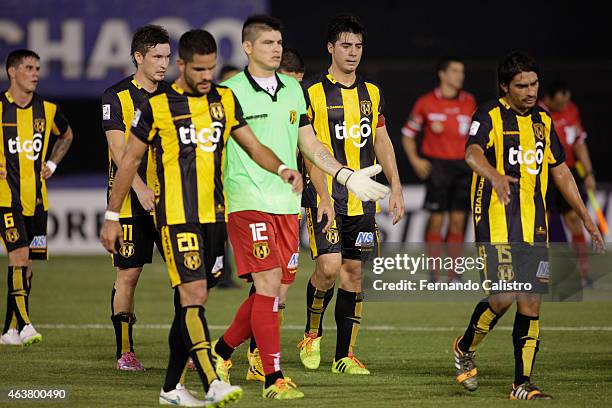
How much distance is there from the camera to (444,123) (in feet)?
50.9

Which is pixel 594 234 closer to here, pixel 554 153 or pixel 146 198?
pixel 554 153

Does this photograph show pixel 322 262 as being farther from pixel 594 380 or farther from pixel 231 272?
pixel 231 272

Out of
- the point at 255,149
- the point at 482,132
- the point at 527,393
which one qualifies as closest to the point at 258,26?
the point at 255,149

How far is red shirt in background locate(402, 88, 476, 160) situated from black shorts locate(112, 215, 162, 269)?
7183mm

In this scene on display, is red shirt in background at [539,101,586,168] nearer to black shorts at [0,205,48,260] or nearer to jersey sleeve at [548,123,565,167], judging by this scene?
black shorts at [0,205,48,260]

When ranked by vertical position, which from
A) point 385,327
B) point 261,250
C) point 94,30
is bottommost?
point 385,327

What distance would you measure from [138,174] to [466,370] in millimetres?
2665

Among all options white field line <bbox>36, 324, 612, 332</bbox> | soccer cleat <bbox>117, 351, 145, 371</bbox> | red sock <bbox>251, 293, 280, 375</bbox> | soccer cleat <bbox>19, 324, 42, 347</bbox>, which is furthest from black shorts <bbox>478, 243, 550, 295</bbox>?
soccer cleat <bbox>19, 324, 42, 347</bbox>

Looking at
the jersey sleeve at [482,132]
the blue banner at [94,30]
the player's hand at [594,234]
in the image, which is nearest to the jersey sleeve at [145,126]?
the jersey sleeve at [482,132]

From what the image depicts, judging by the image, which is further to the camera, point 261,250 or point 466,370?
point 466,370

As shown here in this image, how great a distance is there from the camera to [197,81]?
698 centimetres

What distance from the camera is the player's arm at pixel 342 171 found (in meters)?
7.15

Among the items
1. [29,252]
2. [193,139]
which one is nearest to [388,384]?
[193,139]

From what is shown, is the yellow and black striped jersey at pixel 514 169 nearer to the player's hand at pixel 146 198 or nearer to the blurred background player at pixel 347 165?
the blurred background player at pixel 347 165
